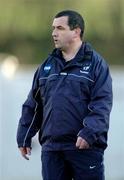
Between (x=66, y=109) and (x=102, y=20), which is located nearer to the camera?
(x=66, y=109)

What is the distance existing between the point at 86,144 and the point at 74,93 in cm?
41

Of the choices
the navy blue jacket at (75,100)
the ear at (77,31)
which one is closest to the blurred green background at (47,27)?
the ear at (77,31)

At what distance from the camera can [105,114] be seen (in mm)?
6324

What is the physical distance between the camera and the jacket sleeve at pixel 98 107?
245 inches

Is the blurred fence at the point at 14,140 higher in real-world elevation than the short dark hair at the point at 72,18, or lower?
lower

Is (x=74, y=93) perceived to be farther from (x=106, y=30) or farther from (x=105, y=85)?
(x=106, y=30)

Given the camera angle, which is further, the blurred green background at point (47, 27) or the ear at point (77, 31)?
the blurred green background at point (47, 27)

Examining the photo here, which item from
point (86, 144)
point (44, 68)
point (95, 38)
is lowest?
point (95, 38)

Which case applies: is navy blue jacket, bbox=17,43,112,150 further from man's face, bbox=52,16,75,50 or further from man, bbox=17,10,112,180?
man's face, bbox=52,16,75,50

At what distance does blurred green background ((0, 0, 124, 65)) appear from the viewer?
18.7 m

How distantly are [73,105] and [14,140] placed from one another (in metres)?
4.20

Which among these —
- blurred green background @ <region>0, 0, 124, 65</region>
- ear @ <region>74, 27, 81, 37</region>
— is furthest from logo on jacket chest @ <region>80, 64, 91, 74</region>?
blurred green background @ <region>0, 0, 124, 65</region>

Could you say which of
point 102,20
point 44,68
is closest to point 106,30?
point 102,20

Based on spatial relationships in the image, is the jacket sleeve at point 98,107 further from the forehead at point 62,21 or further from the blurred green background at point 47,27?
the blurred green background at point 47,27
